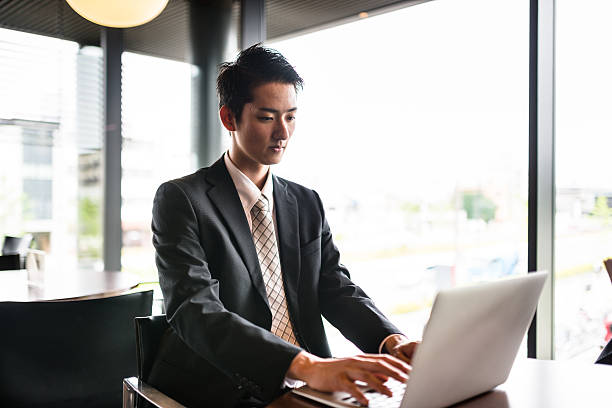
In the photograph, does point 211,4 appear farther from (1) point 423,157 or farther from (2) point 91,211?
(1) point 423,157

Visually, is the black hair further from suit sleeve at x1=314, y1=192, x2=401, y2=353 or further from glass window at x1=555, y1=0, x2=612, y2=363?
glass window at x1=555, y1=0, x2=612, y2=363

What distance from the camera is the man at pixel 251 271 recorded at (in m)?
1.17

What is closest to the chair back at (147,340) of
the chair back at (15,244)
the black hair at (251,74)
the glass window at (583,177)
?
the black hair at (251,74)

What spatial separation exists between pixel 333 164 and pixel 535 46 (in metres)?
1.74

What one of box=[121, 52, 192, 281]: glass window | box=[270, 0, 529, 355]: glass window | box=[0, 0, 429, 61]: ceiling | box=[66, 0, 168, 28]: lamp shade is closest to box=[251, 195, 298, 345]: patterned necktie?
box=[66, 0, 168, 28]: lamp shade

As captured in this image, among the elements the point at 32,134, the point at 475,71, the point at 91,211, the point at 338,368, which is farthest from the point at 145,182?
the point at 338,368

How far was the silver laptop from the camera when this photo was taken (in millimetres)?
800

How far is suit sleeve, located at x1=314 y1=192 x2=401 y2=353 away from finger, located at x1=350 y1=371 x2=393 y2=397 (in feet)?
1.51

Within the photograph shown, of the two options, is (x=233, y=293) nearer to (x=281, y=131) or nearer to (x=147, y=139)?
(x=281, y=131)

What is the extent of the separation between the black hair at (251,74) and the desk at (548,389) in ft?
2.83

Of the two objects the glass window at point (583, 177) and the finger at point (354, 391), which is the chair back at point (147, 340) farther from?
the glass window at point (583, 177)

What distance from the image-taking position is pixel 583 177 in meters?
2.84

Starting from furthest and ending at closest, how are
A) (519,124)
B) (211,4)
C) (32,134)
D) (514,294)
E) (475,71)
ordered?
1. (211,4)
2. (32,134)
3. (475,71)
4. (519,124)
5. (514,294)

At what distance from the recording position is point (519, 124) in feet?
10.00
